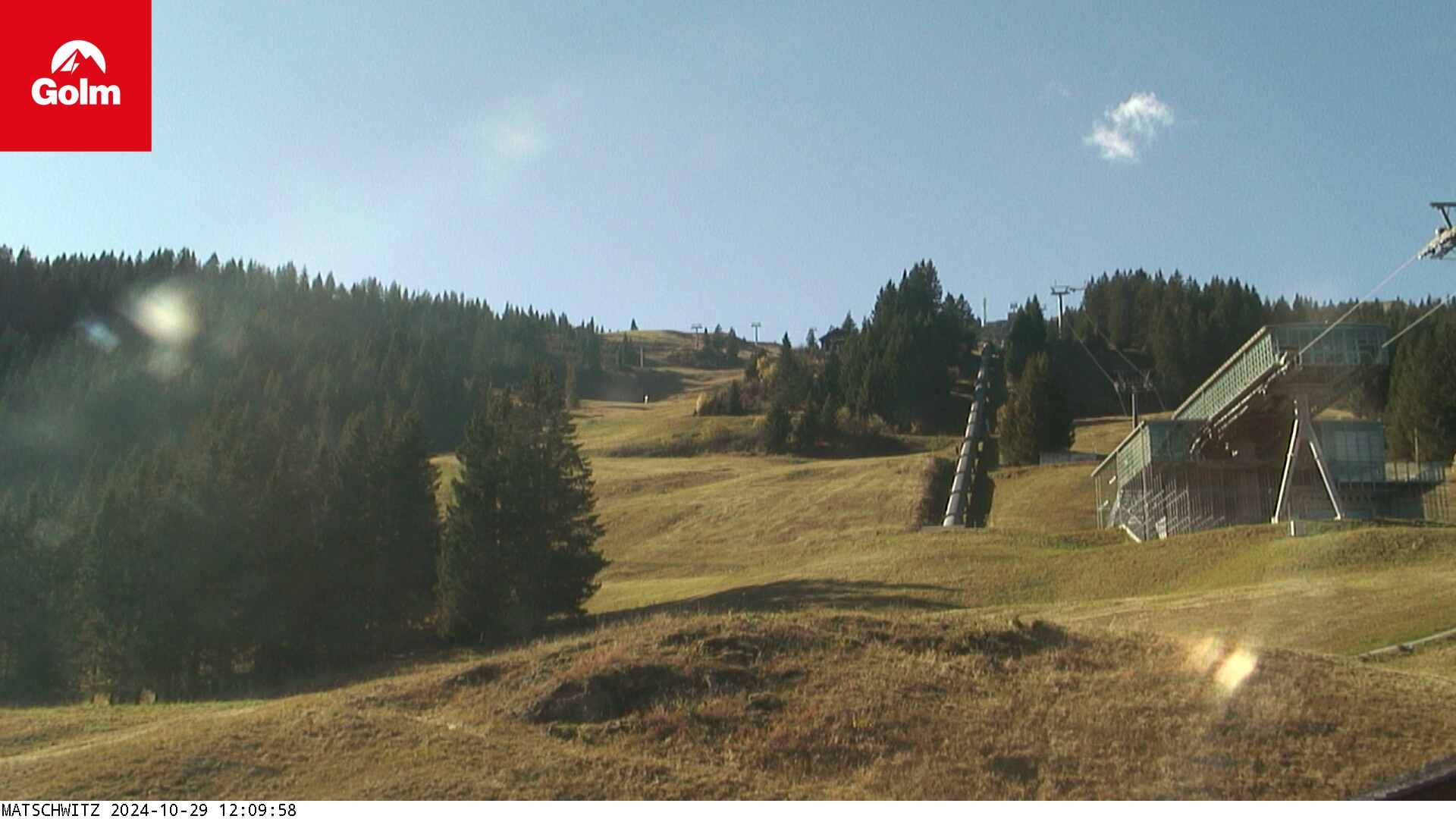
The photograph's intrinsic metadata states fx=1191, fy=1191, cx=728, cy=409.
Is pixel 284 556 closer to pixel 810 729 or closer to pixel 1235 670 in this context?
pixel 810 729

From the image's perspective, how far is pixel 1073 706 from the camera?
18375 millimetres

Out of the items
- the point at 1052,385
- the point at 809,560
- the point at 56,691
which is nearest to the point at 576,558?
the point at 809,560

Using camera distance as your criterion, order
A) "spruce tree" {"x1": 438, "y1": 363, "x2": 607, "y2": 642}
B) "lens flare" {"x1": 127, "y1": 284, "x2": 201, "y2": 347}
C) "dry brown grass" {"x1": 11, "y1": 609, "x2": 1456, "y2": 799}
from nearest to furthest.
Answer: "dry brown grass" {"x1": 11, "y1": 609, "x2": 1456, "y2": 799} < "spruce tree" {"x1": 438, "y1": 363, "x2": 607, "y2": 642} < "lens flare" {"x1": 127, "y1": 284, "x2": 201, "y2": 347}

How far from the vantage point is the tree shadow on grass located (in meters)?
39.2

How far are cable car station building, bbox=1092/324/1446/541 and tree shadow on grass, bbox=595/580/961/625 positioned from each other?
56.5 ft

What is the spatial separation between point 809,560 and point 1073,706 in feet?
120

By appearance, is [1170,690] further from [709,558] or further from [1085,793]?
[709,558]

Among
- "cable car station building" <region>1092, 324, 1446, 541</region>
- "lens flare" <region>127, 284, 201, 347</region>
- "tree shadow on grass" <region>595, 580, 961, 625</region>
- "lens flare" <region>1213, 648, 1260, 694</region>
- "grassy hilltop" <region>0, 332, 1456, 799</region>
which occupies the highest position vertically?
"lens flare" <region>127, 284, 201, 347</region>

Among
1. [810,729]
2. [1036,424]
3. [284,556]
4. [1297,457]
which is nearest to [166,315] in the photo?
[1036,424]

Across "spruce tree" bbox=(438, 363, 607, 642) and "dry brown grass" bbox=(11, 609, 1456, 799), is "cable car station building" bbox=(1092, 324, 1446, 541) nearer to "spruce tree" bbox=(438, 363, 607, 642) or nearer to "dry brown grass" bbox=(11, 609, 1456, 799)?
"spruce tree" bbox=(438, 363, 607, 642)

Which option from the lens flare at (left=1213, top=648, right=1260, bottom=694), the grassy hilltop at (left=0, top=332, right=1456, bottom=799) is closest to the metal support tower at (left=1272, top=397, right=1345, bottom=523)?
the grassy hilltop at (left=0, top=332, right=1456, bottom=799)

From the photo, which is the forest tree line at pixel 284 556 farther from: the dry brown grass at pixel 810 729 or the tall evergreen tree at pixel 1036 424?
the tall evergreen tree at pixel 1036 424

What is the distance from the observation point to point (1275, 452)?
5509 centimetres

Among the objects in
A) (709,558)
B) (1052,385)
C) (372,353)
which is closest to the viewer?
(709,558)
